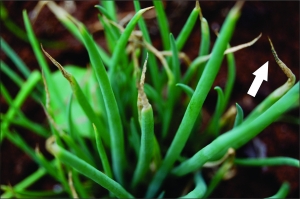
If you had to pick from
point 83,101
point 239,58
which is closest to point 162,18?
point 83,101

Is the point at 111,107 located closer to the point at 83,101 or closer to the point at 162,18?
the point at 83,101

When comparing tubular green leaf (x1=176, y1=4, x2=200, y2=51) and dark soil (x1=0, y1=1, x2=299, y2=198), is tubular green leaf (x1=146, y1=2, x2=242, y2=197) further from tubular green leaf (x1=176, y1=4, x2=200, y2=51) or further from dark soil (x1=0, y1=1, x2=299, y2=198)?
dark soil (x1=0, y1=1, x2=299, y2=198)

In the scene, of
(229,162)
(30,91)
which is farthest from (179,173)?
(30,91)

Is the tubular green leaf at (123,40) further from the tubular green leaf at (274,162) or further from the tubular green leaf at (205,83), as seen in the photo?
the tubular green leaf at (274,162)

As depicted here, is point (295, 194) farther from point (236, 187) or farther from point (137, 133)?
point (137, 133)

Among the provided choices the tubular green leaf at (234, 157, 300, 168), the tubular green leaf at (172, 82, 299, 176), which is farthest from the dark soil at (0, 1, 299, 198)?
the tubular green leaf at (172, 82, 299, 176)

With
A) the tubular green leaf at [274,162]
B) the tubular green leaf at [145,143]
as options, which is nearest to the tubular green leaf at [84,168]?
the tubular green leaf at [145,143]

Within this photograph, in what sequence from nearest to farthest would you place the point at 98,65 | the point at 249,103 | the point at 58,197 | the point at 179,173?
the point at 98,65 < the point at 179,173 < the point at 58,197 < the point at 249,103

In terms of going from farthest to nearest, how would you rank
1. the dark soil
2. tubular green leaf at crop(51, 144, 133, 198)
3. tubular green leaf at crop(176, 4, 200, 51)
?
the dark soil → tubular green leaf at crop(176, 4, 200, 51) → tubular green leaf at crop(51, 144, 133, 198)
